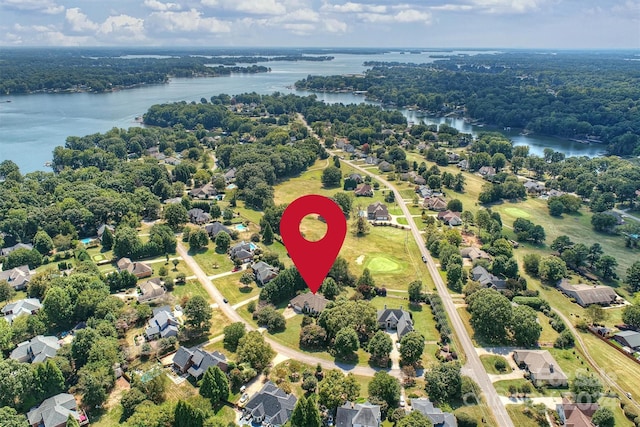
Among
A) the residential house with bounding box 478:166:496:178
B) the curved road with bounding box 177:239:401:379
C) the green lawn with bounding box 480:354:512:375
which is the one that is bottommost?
the curved road with bounding box 177:239:401:379

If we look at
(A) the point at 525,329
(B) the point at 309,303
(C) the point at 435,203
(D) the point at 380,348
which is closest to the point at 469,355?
(A) the point at 525,329

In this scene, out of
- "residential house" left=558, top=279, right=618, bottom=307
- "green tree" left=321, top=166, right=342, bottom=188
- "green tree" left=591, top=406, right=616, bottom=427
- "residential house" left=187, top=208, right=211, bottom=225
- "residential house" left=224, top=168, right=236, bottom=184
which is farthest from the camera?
"residential house" left=224, top=168, right=236, bottom=184

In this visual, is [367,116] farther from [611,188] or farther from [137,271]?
[137,271]

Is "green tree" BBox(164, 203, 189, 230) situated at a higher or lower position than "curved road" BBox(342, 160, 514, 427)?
higher

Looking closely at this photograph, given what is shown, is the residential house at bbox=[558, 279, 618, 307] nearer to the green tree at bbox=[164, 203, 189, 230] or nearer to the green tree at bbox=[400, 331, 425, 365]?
the green tree at bbox=[400, 331, 425, 365]

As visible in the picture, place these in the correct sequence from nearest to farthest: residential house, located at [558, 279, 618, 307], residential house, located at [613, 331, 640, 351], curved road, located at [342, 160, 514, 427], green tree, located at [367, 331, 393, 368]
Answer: curved road, located at [342, 160, 514, 427] → green tree, located at [367, 331, 393, 368] → residential house, located at [613, 331, 640, 351] → residential house, located at [558, 279, 618, 307]

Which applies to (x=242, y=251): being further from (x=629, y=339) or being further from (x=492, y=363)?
(x=629, y=339)

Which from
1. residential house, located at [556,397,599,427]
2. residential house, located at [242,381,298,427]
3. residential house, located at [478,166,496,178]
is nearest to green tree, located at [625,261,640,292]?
residential house, located at [556,397,599,427]

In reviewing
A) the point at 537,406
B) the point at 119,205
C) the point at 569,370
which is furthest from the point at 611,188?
the point at 119,205
